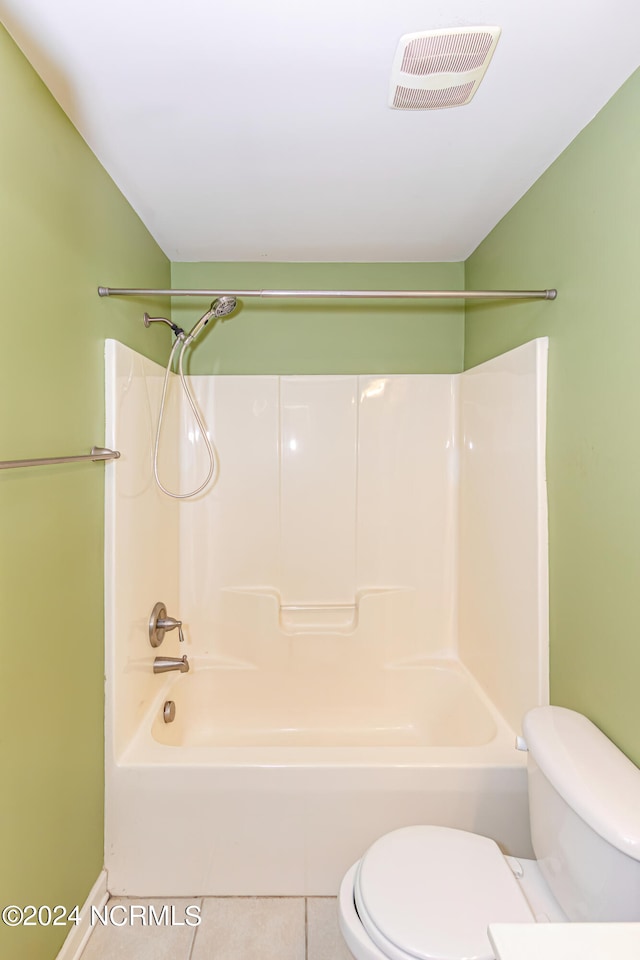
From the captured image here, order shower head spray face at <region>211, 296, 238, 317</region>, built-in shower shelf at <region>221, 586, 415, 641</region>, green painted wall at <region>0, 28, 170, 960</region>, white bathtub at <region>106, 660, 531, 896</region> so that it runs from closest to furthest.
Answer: green painted wall at <region>0, 28, 170, 960</region>
white bathtub at <region>106, 660, 531, 896</region>
shower head spray face at <region>211, 296, 238, 317</region>
built-in shower shelf at <region>221, 586, 415, 641</region>

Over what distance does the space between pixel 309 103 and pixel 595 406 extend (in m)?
1.04

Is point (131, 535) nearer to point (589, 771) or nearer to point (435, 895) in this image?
point (435, 895)

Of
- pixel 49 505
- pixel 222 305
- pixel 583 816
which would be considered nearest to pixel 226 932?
pixel 583 816

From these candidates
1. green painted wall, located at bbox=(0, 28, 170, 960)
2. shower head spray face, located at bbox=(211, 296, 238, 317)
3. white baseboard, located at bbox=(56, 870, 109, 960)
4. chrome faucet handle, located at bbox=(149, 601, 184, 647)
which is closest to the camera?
green painted wall, located at bbox=(0, 28, 170, 960)

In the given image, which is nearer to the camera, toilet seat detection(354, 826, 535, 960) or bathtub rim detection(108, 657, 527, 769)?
toilet seat detection(354, 826, 535, 960)

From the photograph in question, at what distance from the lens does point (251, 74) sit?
4.03 feet

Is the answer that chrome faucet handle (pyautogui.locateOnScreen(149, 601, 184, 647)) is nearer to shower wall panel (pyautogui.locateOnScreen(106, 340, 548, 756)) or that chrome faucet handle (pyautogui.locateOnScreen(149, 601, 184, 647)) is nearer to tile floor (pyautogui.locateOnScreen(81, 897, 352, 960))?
shower wall panel (pyautogui.locateOnScreen(106, 340, 548, 756))

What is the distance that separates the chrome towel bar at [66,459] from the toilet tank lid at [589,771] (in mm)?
1319

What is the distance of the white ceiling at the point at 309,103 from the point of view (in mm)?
1071

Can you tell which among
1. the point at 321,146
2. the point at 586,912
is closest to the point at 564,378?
the point at 321,146

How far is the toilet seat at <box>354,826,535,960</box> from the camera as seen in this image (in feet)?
3.69

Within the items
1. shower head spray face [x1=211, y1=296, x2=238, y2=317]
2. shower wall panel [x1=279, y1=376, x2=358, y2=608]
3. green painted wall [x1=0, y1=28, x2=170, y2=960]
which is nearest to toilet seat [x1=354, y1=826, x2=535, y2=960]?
green painted wall [x1=0, y1=28, x2=170, y2=960]

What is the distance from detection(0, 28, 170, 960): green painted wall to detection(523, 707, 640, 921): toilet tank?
119 centimetres

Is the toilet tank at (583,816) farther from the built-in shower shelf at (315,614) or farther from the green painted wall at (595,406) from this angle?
the built-in shower shelf at (315,614)
